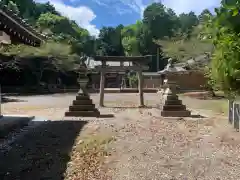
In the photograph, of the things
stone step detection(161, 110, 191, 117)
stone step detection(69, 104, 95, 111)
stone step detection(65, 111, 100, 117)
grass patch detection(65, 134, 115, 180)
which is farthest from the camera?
stone step detection(161, 110, 191, 117)

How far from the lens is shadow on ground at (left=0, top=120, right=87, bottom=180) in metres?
5.11

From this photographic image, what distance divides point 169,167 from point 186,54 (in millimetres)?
22553

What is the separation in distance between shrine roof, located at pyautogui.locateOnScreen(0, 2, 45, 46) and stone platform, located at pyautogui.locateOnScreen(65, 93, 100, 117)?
5.52m

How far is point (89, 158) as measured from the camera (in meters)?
6.34

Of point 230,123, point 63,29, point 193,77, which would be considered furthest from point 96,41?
point 230,123

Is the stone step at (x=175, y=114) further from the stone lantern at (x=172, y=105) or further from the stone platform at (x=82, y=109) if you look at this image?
the stone platform at (x=82, y=109)

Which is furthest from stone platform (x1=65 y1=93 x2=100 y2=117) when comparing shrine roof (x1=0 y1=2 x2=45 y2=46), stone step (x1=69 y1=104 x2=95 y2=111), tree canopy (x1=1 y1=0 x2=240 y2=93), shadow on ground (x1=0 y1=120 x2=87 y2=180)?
shrine roof (x1=0 y1=2 x2=45 y2=46)

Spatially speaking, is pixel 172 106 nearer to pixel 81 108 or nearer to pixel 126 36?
pixel 81 108

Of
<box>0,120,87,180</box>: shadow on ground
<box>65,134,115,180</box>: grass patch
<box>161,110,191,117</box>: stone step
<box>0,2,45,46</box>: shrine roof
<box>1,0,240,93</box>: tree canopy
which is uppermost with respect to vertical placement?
<box>1,0,240,93</box>: tree canopy

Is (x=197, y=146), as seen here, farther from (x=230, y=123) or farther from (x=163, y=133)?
(x=230, y=123)

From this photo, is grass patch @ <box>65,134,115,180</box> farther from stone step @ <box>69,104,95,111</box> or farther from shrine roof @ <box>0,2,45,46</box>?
stone step @ <box>69,104,95,111</box>

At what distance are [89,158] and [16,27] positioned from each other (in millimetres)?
3051

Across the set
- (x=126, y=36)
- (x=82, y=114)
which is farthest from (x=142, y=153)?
(x=126, y=36)

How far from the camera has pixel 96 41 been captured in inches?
2356
